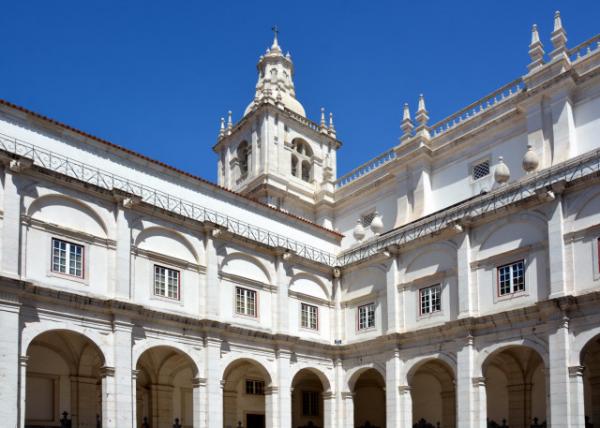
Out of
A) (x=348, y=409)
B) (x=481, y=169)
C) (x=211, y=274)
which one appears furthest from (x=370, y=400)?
(x=211, y=274)

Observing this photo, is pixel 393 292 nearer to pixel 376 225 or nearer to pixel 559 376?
pixel 376 225

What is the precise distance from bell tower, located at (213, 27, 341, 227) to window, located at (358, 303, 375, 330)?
998 centimetres

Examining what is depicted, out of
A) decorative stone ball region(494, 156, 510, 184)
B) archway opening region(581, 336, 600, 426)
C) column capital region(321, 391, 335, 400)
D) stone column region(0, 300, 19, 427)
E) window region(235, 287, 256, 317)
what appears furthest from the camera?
column capital region(321, 391, 335, 400)

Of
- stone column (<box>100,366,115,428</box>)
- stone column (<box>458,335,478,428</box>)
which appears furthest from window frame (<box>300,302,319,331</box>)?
stone column (<box>100,366,115,428</box>)

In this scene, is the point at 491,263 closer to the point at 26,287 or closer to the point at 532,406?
the point at 532,406

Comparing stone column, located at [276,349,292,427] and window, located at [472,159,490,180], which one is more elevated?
window, located at [472,159,490,180]

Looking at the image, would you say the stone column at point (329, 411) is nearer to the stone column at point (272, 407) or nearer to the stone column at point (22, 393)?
the stone column at point (272, 407)

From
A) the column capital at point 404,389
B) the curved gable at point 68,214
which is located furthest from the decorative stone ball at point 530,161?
the curved gable at point 68,214

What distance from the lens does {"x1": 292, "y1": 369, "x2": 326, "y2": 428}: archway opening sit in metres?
35.8

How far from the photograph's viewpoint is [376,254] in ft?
103

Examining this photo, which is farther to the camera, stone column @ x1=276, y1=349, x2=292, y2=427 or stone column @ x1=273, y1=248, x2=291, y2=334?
stone column @ x1=273, y1=248, x2=291, y2=334

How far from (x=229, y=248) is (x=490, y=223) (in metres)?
11.1

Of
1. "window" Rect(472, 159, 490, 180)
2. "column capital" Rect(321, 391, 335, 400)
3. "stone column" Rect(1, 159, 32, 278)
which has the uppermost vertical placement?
"window" Rect(472, 159, 490, 180)

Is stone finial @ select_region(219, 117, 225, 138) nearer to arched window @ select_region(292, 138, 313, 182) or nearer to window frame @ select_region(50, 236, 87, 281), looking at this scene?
arched window @ select_region(292, 138, 313, 182)
